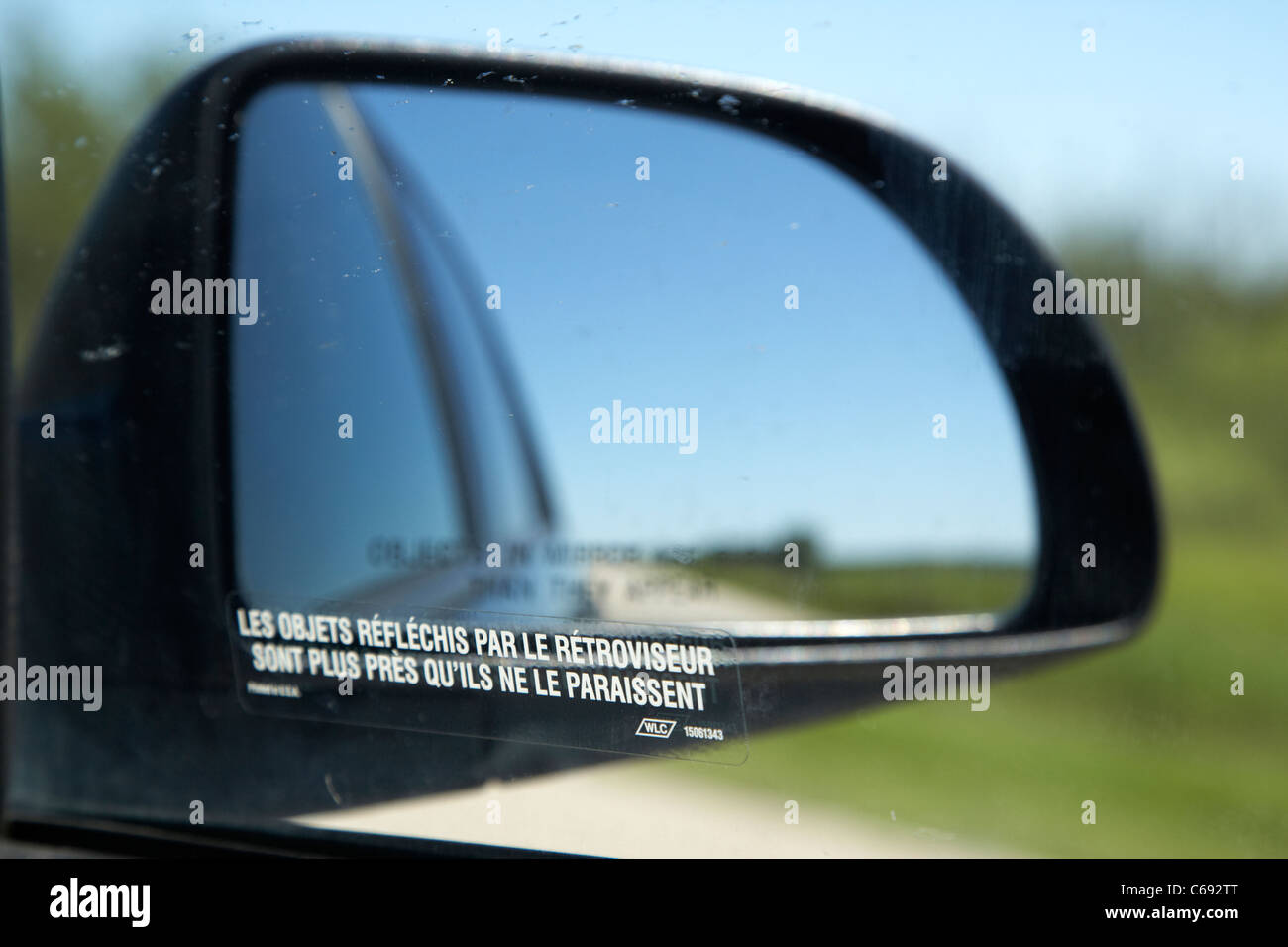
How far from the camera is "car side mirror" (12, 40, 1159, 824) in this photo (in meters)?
1.95

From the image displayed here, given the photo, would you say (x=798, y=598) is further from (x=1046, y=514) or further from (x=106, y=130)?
(x=106, y=130)

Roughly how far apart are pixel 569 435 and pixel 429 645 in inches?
16.4

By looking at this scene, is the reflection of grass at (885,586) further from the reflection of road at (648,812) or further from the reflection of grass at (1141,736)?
the reflection of grass at (1141,736)

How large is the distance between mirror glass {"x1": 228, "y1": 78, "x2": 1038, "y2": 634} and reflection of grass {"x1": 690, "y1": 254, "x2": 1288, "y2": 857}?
24 centimetres

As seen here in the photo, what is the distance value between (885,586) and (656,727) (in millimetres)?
532

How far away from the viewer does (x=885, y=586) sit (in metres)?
2.27

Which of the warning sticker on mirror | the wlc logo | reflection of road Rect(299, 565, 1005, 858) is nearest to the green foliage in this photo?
the warning sticker on mirror

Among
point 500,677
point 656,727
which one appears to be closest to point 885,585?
point 656,727

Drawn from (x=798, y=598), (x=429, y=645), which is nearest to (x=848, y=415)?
(x=798, y=598)

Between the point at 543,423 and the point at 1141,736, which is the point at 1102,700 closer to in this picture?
the point at 1141,736

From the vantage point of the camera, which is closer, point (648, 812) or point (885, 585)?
point (648, 812)

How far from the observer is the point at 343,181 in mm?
2201

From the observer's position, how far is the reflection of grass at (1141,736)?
1970mm
